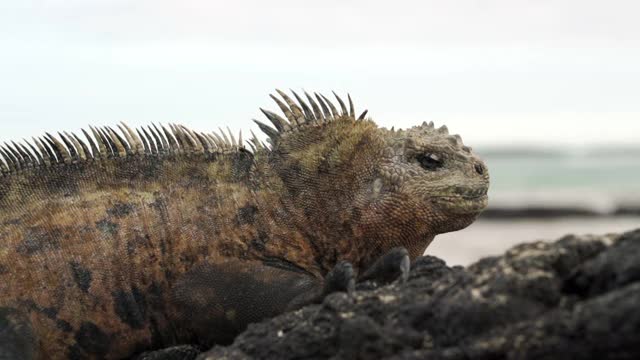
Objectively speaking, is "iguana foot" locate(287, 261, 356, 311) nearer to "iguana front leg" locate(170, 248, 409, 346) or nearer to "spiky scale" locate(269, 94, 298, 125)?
"iguana front leg" locate(170, 248, 409, 346)

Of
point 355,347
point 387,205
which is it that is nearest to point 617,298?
point 355,347

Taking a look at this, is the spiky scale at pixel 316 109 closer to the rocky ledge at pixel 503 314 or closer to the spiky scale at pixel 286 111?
the spiky scale at pixel 286 111

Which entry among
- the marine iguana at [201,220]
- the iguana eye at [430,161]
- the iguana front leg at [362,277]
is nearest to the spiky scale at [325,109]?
the marine iguana at [201,220]

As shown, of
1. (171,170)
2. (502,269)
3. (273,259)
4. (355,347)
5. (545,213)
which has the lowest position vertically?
(355,347)

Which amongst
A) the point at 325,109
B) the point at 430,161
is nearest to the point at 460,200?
the point at 430,161

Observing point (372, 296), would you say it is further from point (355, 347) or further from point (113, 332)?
point (113, 332)

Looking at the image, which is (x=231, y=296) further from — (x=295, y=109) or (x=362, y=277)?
(x=295, y=109)
